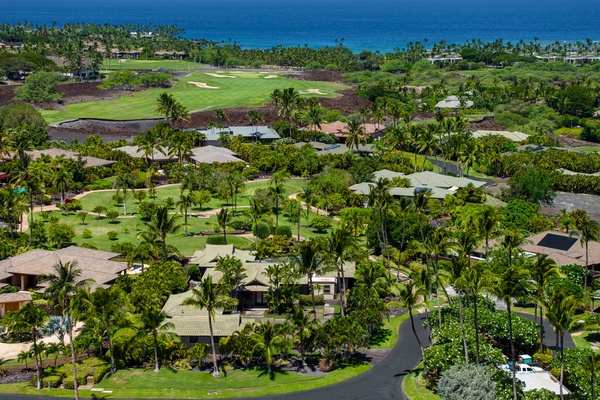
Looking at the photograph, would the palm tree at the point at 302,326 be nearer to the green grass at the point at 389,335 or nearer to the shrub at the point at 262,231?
the green grass at the point at 389,335

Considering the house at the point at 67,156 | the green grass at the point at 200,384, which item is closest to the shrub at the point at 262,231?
the green grass at the point at 200,384

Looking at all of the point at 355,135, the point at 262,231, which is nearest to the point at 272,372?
the point at 262,231

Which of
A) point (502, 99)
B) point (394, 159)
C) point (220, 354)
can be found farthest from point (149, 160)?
point (502, 99)

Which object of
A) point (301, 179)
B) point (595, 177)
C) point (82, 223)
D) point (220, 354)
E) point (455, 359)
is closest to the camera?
point (455, 359)

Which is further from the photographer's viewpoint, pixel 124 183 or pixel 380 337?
pixel 124 183

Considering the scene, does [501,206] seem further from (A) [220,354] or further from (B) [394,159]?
(A) [220,354]

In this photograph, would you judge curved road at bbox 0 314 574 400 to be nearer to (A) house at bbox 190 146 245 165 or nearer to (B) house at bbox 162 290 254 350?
(B) house at bbox 162 290 254 350

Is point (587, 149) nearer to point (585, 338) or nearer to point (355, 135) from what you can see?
point (355, 135)
